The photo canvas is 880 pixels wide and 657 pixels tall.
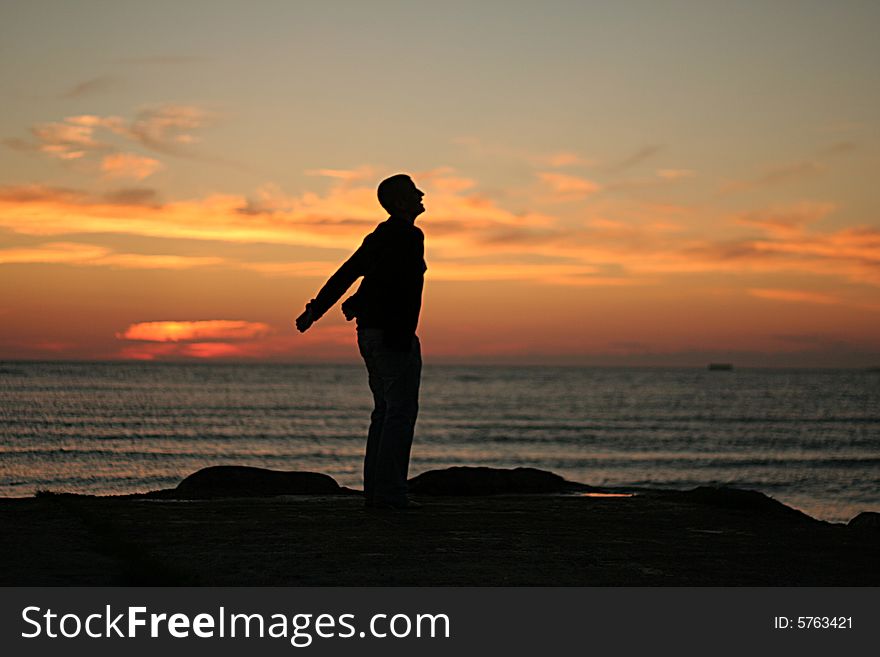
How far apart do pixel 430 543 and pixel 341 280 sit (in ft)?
7.67

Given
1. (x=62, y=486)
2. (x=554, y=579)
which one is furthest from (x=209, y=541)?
(x=62, y=486)

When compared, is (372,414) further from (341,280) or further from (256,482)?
(256,482)

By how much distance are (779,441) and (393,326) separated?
41256mm

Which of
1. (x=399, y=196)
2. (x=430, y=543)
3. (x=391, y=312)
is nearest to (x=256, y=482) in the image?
(x=391, y=312)

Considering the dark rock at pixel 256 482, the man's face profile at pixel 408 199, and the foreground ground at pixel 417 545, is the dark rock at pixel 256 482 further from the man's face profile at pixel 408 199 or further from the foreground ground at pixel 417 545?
the man's face profile at pixel 408 199

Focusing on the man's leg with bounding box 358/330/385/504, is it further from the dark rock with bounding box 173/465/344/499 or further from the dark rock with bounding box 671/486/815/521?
the dark rock with bounding box 173/465/344/499

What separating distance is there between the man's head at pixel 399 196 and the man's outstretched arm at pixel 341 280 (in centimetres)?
25

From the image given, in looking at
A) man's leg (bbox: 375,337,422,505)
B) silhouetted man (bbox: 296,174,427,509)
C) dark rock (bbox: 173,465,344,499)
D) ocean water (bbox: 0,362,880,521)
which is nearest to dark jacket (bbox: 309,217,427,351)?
silhouetted man (bbox: 296,174,427,509)

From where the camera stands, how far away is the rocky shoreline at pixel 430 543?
494cm

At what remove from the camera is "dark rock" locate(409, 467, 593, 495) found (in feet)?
38.8

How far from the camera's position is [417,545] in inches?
229

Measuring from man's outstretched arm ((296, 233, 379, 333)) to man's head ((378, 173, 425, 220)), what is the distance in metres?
0.25
